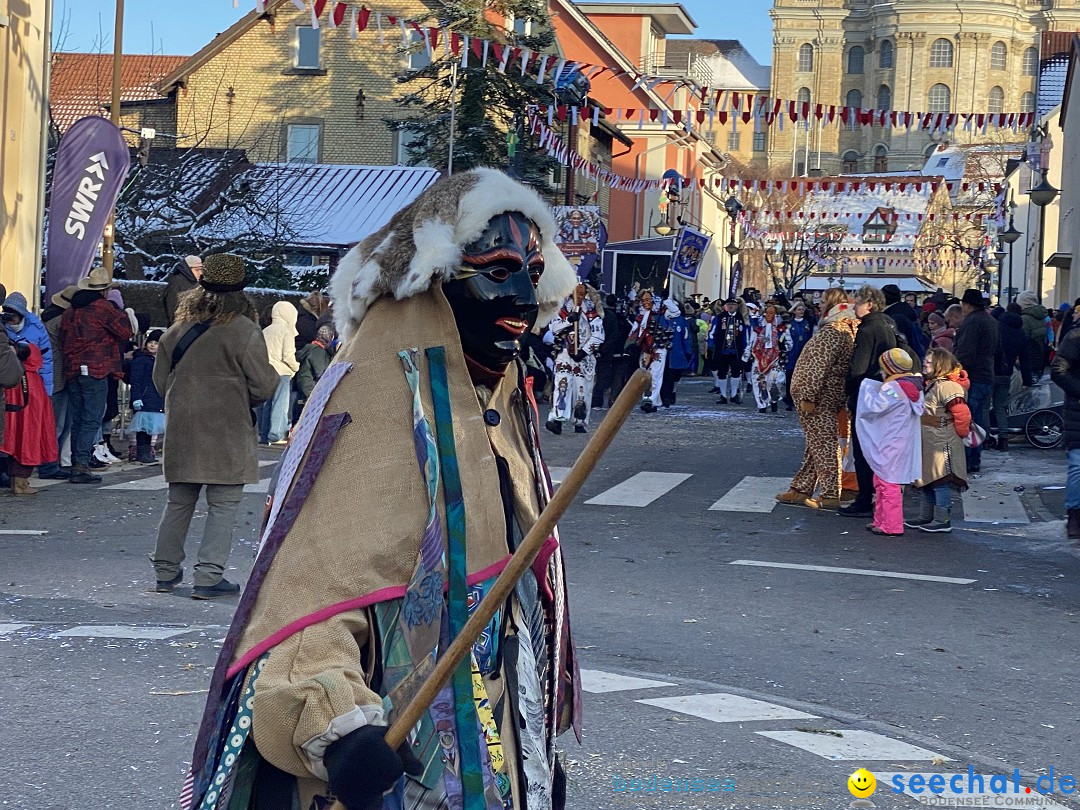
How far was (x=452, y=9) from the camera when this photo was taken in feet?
117

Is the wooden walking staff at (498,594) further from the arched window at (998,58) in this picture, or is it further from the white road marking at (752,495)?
the arched window at (998,58)

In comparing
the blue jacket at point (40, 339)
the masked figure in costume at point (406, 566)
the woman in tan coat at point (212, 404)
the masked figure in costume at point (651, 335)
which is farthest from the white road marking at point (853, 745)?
the masked figure in costume at point (651, 335)

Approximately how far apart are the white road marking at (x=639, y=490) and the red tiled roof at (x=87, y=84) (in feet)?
88.2

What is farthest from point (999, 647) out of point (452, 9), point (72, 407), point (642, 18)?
point (642, 18)

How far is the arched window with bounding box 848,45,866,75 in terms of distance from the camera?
5320 inches

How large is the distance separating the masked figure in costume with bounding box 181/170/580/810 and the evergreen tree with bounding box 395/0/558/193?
105 feet

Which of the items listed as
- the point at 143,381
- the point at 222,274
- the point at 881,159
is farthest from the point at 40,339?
the point at 881,159

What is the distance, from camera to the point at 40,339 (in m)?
12.8

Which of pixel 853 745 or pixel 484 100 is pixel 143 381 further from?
pixel 484 100

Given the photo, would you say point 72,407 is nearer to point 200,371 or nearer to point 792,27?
point 200,371

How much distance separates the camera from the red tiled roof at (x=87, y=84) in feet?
130

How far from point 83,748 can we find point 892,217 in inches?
2414

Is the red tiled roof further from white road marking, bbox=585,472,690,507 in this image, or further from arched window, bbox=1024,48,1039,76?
arched window, bbox=1024,48,1039,76

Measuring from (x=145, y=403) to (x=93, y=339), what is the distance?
136cm
